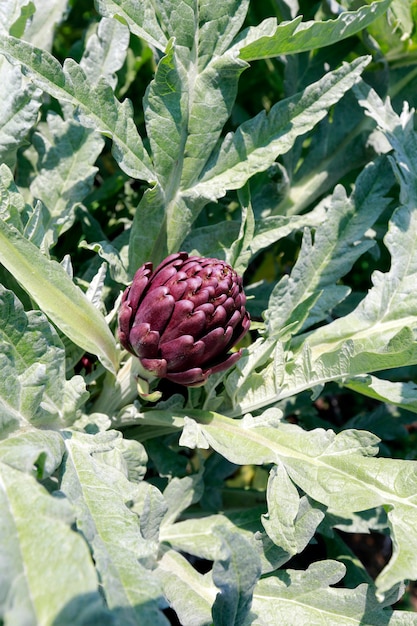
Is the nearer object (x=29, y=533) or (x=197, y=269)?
(x=29, y=533)

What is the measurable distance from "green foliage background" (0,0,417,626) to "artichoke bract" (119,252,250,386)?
0.07 m

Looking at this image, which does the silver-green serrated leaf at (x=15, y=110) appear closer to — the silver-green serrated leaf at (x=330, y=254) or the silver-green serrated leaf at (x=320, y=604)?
the silver-green serrated leaf at (x=330, y=254)

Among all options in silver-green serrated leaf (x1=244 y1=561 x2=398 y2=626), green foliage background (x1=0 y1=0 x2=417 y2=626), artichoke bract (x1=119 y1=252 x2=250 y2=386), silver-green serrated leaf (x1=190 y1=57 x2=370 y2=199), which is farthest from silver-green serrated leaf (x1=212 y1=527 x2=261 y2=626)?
silver-green serrated leaf (x1=190 y1=57 x2=370 y2=199)

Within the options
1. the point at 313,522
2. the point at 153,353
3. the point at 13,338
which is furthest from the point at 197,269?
the point at 313,522

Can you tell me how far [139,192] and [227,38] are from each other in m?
0.45

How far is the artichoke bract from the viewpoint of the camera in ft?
2.63

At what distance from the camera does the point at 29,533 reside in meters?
0.61

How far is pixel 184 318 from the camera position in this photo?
80 centimetres

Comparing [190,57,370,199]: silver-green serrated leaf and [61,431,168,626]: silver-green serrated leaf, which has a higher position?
[190,57,370,199]: silver-green serrated leaf

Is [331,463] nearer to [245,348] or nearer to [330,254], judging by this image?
[245,348]

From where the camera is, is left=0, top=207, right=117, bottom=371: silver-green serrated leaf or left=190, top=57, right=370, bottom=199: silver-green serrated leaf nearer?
left=0, top=207, right=117, bottom=371: silver-green serrated leaf

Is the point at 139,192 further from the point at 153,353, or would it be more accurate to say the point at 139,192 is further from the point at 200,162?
the point at 153,353

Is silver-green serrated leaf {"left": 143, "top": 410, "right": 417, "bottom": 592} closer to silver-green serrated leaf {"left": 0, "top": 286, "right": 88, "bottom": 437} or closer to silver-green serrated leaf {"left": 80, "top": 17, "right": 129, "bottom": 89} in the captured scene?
silver-green serrated leaf {"left": 0, "top": 286, "right": 88, "bottom": 437}

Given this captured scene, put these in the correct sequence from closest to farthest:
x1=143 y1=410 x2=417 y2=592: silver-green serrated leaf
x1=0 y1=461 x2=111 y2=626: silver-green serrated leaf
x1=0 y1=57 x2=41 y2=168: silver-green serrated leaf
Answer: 1. x1=0 y1=461 x2=111 y2=626: silver-green serrated leaf
2. x1=143 y1=410 x2=417 y2=592: silver-green serrated leaf
3. x1=0 y1=57 x2=41 y2=168: silver-green serrated leaf
